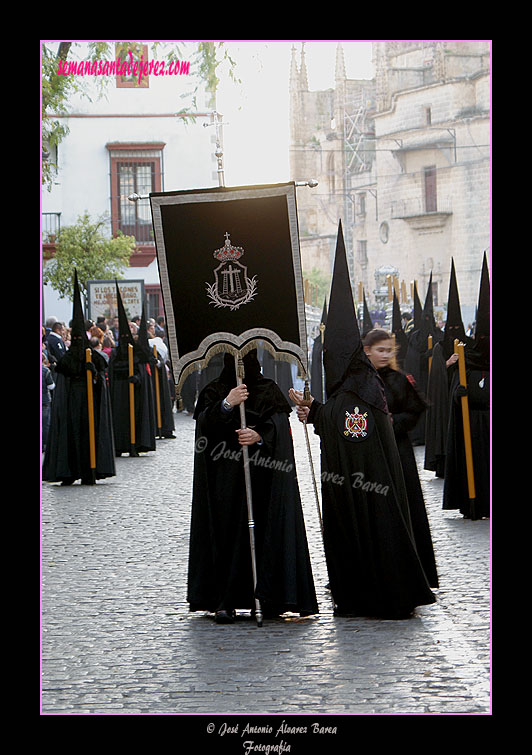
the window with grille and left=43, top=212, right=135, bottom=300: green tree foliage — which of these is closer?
left=43, top=212, right=135, bottom=300: green tree foliage

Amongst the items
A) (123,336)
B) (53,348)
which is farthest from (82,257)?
(53,348)

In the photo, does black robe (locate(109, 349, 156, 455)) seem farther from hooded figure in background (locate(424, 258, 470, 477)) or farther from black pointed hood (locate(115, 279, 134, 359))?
hooded figure in background (locate(424, 258, 470, 477))

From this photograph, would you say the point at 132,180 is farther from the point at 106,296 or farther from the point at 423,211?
the point at 423,211

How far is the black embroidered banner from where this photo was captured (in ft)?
24.3

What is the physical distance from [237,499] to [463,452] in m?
4.54

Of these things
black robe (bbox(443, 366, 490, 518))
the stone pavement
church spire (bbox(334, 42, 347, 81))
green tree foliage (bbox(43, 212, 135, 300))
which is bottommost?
the stone pavement

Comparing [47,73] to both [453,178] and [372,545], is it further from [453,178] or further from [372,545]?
[453,178]

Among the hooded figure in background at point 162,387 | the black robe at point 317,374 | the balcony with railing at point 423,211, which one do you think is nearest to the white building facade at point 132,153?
the black robe at point 317,374

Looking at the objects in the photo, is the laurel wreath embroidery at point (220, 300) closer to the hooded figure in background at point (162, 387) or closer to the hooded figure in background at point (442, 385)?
the hooded figure in background at point (442, 385)

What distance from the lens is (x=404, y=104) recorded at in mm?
68625

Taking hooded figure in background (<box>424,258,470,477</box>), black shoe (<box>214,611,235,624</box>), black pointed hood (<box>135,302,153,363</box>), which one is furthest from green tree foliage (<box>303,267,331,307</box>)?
black shoe (<box>214,611,235,624</box>)

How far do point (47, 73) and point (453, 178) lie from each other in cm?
5379

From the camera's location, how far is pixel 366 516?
24.5 ft
